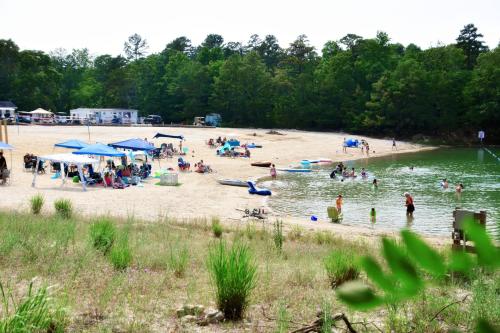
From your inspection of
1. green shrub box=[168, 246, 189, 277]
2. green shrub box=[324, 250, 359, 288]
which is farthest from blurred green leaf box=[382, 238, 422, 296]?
green shrub box=[168, 246, 189, 277]

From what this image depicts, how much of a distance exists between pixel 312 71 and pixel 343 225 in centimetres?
6506

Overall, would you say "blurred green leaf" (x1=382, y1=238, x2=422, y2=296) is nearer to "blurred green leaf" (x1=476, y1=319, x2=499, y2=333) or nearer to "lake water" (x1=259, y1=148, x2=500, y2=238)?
"blurred green leaf" (x1=476, y1=319, x2=499, y2=333)

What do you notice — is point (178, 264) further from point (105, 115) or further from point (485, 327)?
point (105, 115)

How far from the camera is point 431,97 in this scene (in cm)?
7069

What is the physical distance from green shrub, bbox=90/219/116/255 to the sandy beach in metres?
4.81

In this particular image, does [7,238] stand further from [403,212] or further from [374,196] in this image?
[374,196]

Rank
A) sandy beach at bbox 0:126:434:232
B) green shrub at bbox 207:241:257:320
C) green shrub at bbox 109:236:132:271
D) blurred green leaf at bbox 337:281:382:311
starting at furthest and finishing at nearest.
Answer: sandy beach at bbox 0:126:434:232, green shrub at bbox 109:236:132:271, green shrub at bbox 207:241:257:320, blurred green leaf at bbox 337:281:382:311

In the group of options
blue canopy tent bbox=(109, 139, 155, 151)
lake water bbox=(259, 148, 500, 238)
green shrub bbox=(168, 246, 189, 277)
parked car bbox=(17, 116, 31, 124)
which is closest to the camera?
green shrub bbox=(168, 246, 189, 277)

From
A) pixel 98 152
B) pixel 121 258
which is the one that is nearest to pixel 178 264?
pixel 121 258

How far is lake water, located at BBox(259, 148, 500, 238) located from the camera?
73.9 feet

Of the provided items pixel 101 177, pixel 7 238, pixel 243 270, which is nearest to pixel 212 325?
pixel 243 270

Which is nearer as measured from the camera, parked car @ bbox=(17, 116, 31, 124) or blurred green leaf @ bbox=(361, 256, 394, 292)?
blurred green leaf @ bbox=(361, 256, 394, 292)

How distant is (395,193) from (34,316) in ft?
91.1

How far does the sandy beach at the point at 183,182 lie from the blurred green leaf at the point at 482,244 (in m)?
13.1
